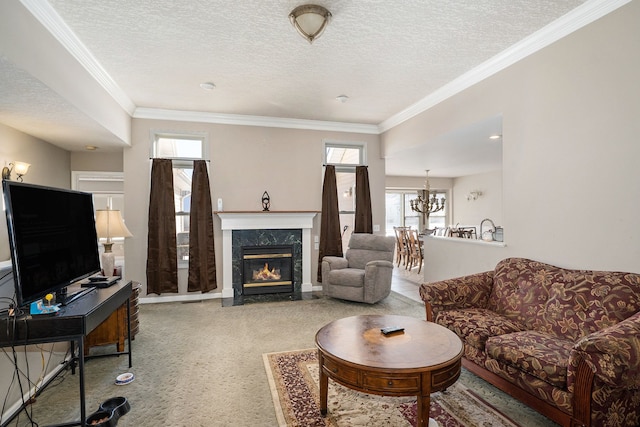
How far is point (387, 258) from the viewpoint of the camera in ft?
17.2

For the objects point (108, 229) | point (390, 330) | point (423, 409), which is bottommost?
point (423, 409)

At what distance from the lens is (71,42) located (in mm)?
3035

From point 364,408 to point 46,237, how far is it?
7.82ft

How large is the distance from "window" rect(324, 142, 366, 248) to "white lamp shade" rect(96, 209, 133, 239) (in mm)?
3492

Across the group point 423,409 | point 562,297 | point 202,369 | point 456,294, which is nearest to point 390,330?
point 423,409

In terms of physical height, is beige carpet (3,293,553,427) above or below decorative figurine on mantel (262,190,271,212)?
below

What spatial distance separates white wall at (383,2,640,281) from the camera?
97.1 inches

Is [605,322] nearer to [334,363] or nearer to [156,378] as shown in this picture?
[334,363]

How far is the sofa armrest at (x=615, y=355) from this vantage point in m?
1.69

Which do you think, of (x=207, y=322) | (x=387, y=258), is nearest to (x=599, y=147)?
(x=387, y=258)

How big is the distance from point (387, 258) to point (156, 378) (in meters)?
3.50

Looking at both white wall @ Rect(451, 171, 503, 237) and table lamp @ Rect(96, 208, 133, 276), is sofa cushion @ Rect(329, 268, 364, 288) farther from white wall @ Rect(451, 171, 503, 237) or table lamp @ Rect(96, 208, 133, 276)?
white wall @ Rect(451, 171, 503, 237)

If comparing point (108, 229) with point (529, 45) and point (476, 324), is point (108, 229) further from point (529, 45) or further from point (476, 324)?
point (529, 45)

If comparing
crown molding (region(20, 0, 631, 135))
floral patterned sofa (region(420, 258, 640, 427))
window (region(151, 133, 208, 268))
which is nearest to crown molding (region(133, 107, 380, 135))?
crown molding (region(20, 0, 631, 135))
